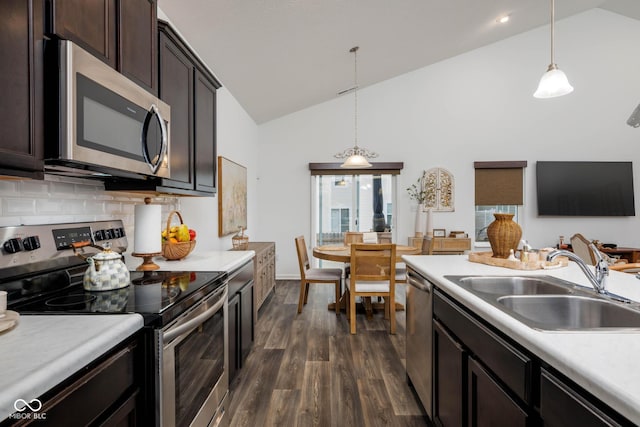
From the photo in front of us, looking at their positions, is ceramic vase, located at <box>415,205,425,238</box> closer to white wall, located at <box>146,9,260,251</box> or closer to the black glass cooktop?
white wall, located at <box>146,9,260,251</box>

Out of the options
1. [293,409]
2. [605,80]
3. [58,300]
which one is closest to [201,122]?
[58,300]

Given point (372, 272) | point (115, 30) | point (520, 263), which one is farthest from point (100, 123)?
point (372, 272)

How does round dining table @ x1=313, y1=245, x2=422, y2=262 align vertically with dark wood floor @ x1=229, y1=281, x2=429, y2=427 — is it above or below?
above

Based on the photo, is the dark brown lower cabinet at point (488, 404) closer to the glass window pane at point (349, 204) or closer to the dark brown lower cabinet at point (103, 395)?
the dark brown lower cabinet at point (103, 395)

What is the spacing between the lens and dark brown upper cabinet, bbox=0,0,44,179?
89 cm

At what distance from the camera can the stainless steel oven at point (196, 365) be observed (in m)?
1.20

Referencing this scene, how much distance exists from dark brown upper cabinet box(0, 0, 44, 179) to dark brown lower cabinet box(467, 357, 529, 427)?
162cm

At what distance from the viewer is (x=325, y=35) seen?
136 inches

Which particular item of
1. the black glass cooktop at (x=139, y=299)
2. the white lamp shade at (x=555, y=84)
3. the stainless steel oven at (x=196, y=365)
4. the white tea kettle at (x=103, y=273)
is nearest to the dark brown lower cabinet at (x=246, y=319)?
the stainless steel oven at (x=196, y=365)

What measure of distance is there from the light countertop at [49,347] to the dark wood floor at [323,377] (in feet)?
4.23

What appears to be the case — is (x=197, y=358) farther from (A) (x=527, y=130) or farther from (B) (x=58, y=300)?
(A) (x=527, y=130)

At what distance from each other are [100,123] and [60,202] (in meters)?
0.53

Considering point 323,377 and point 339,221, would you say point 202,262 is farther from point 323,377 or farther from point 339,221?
point 339,221

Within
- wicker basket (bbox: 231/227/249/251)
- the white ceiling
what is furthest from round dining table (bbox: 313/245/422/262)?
the white ceiling
